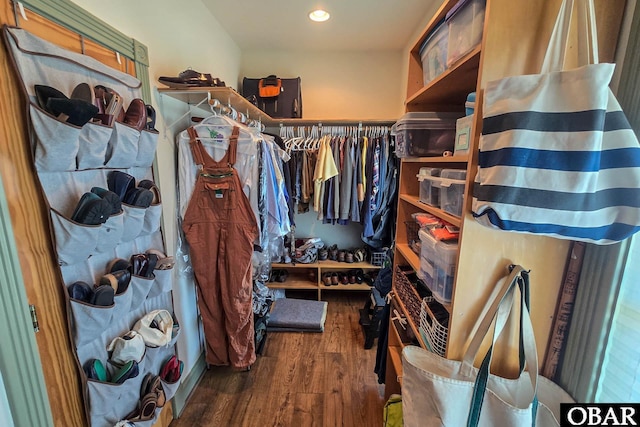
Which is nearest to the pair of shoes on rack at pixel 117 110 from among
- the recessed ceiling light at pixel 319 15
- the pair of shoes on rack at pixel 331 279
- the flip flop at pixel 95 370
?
the flip flop at pixel 95 370

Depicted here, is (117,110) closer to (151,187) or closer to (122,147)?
(122,147)

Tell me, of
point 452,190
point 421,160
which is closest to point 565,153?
point 452,190

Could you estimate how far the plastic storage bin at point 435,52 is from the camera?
1.00 meters

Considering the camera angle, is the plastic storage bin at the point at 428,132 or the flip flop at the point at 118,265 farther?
the plastic storage bin at the point at 428,132

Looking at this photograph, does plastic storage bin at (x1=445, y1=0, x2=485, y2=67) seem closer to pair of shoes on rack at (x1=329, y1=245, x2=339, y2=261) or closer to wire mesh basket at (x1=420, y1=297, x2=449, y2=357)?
wire mesh basket at (x1=420, y1=297, x2=449, y2=357)

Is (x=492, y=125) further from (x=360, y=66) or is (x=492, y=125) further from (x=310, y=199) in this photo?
(x=360, y=66)

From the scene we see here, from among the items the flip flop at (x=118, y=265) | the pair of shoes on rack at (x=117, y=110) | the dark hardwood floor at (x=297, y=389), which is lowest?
the dark hardwood floor at (x=297, y=389)

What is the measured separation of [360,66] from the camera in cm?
283

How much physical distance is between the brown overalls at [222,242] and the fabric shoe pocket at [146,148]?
1.33ft

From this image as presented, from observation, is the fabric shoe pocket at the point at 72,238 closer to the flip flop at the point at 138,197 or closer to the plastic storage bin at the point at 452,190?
the flip flop at the point at 138,197

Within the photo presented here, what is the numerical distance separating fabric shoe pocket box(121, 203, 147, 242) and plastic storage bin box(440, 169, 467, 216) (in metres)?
1.22

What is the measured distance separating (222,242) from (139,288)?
1.98 feet

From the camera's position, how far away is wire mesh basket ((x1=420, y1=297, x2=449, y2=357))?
0.92 m

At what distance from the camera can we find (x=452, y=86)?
3.54ft
